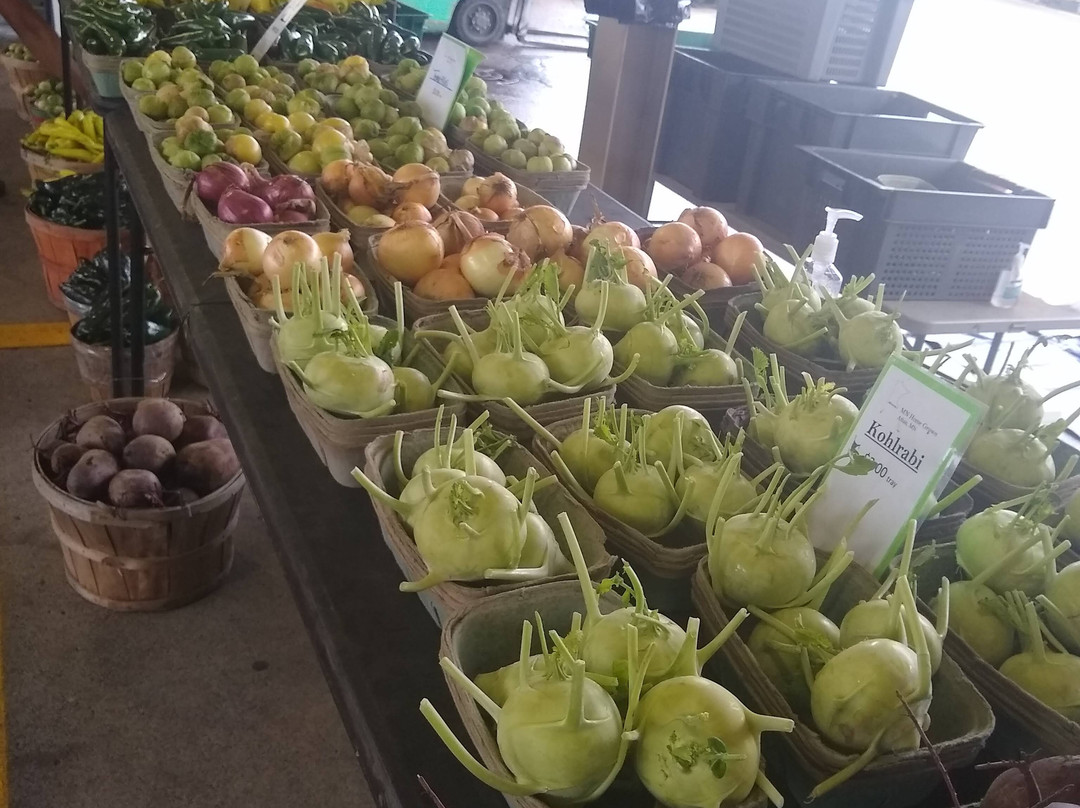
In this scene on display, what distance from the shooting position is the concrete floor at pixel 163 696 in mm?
1787

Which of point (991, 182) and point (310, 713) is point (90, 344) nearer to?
point (310, 713)

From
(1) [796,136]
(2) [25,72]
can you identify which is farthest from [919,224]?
(2) [25,72]

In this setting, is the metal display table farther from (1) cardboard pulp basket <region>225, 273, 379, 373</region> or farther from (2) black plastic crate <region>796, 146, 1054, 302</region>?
(2) black plastic crate <region>796, 146, 1054, 302</region>

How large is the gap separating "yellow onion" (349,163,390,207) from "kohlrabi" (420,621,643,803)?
4.15ft

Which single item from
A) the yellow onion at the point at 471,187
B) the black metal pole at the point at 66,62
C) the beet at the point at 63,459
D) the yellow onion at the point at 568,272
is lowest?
the beet at the point at 63,459

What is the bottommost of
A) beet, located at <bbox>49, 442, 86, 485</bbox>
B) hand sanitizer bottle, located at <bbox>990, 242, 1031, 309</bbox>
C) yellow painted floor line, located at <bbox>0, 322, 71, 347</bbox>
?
yellow painted floor line, located at <bbox>0, 322, 71, 347</bbox>

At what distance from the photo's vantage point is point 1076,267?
4496 mm

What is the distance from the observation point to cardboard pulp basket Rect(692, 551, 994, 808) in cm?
71

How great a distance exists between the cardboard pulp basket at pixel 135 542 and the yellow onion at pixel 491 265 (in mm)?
901

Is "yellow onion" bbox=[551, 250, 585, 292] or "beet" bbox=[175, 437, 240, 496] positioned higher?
"yellow onion" bbox=[551, 250, 585, 292]

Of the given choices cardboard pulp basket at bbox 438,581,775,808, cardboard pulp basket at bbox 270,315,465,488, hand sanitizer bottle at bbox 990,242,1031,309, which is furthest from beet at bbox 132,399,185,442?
hand sanitizer bottle at bbox 990,242,1031,309

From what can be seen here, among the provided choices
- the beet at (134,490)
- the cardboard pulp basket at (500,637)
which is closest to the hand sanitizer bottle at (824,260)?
the cardboard pulp basket at (500,637)

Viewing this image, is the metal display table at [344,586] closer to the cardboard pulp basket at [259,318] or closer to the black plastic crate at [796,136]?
Answer: the cardboard pulp basket at [259,318]

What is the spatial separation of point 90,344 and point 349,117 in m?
1.08
